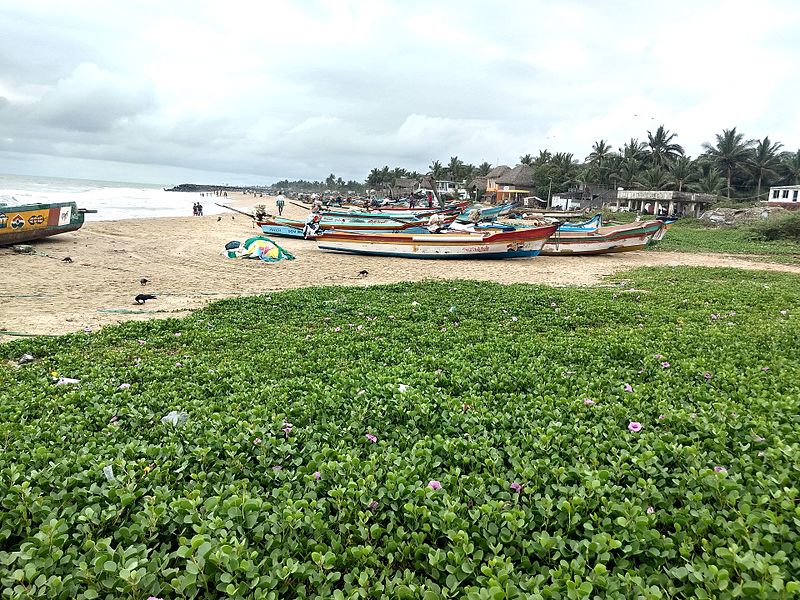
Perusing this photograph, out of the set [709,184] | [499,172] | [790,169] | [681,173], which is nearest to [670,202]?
[681,173]

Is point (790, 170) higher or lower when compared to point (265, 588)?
higher

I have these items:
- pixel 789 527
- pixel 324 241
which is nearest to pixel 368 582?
pixel 789 527

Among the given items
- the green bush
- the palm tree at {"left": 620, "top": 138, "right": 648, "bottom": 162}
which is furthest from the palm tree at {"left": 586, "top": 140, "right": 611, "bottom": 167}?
the green bush

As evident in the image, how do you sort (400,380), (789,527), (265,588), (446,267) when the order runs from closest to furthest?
(265,588) → (789,527) → (400,380) → (446,267)

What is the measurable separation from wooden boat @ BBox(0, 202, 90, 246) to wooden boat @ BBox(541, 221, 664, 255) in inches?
815

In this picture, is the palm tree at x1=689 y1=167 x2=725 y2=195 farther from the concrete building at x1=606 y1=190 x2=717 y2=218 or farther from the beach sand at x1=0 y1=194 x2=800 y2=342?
the beach sand at x1=0 y1=194 x2=800 y2=342

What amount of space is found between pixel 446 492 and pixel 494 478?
1.10 feet

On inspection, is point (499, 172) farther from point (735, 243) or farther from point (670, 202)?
point (735, 243)

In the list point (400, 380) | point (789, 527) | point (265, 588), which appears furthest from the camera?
point (400, 380)

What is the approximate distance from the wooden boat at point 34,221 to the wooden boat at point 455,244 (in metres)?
11.7

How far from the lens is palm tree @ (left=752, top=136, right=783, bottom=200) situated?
5431 centimetres

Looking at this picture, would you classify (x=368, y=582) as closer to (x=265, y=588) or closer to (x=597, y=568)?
(x=265, y=588)

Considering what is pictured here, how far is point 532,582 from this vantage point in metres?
2.24

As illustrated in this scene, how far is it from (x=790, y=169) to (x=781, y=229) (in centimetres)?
3440
